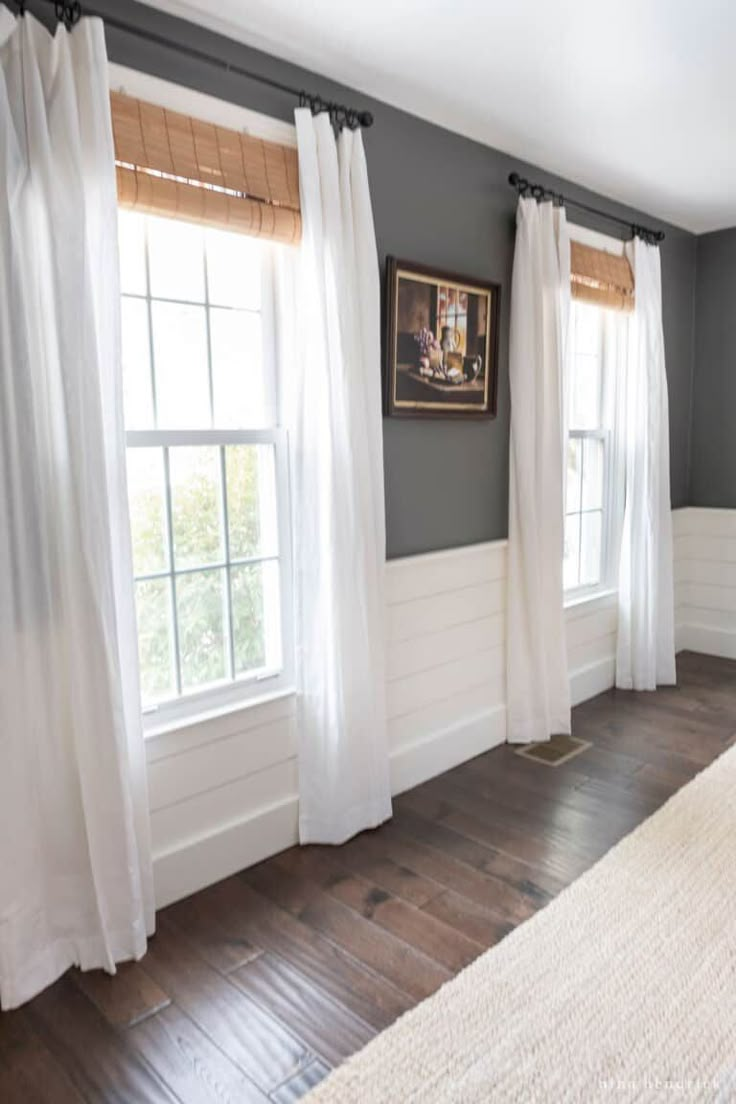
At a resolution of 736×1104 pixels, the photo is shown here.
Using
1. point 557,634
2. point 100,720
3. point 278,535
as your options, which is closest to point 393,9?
point 278,535

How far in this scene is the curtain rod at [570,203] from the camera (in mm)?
3047

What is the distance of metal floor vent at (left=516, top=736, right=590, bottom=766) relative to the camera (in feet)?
10.3

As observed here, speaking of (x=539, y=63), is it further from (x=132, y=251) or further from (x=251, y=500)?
(x=251, y=500)

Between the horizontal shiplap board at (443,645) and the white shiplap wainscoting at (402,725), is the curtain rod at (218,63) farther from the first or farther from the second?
the horizontal shiplap board at (443,645)

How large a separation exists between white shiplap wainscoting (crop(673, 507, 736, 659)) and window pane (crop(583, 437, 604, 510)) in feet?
2.91

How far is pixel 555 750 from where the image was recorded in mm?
3225

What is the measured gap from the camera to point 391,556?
2.76 meters

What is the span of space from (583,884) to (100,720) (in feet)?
4.89

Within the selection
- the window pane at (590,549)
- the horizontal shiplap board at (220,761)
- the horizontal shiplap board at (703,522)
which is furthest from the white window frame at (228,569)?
the horizontal shiplap board at (703,522)

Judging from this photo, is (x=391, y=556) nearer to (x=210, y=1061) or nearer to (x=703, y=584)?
(x=210, y=1061)

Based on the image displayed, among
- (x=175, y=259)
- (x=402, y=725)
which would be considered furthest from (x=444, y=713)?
(x=175, y=259)

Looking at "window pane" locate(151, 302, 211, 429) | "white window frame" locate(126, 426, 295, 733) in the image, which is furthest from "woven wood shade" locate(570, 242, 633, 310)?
"window pane" locate(151, 302, 211, 429)

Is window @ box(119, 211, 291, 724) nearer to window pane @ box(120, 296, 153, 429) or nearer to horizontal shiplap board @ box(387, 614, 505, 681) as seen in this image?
window pane @ box(120, 296, 153, 429)

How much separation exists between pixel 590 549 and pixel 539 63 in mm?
2337
